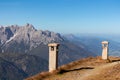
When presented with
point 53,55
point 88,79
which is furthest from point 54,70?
point 88,79

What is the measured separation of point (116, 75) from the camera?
3291 centimetres

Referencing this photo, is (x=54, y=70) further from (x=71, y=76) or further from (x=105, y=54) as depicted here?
(x=105, y=54)

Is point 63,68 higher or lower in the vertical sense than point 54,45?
lower

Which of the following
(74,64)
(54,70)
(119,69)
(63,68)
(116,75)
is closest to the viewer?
(116,75)

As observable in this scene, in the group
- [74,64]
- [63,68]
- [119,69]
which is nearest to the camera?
[119,69]

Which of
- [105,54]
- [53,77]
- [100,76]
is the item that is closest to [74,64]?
[105,54]

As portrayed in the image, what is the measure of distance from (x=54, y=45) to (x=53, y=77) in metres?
6.27

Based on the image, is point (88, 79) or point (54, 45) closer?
point (88, 79)

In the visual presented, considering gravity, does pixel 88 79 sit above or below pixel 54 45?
below

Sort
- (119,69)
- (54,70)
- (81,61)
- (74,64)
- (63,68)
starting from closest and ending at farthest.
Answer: (119,69), (54,70), (63,68), (74,64), (81,61)

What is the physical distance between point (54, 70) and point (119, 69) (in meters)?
10.3

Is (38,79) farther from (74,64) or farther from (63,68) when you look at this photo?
(74,64)

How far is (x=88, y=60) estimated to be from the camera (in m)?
53.8

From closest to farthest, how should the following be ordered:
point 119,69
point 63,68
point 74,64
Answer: point 119,69
point 63,68
point 74,64
